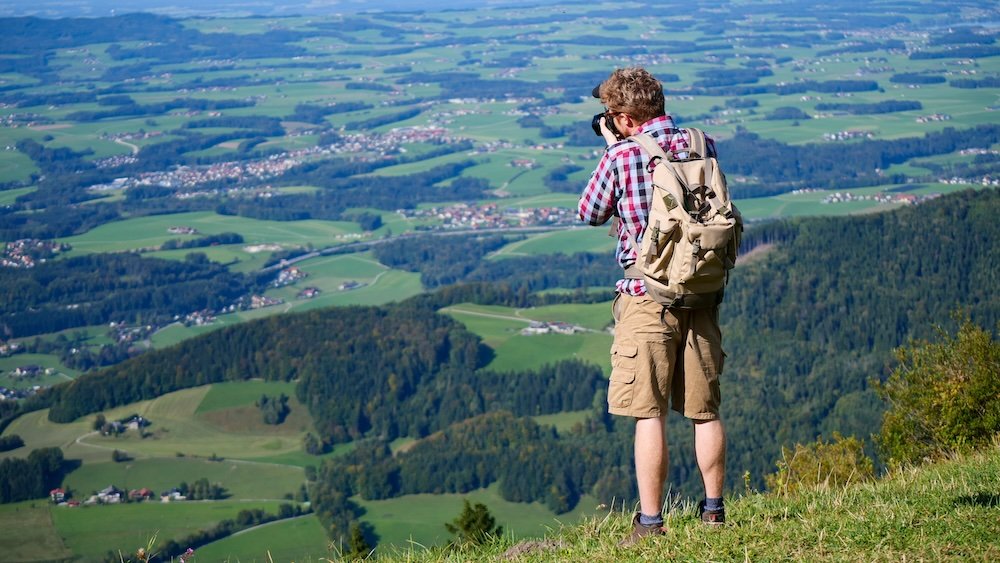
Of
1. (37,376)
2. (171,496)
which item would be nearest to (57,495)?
(171,496)

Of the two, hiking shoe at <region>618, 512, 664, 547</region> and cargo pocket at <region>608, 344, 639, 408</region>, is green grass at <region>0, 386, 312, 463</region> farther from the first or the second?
cargo pocket at <region>608, 344, 639, 408</region>

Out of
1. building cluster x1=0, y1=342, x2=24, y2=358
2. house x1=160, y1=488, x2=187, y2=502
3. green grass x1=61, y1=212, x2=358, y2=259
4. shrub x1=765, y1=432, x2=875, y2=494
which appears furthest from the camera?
green grass x1=61, y1=212, x2=358, y2=259

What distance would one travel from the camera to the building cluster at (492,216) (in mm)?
107562

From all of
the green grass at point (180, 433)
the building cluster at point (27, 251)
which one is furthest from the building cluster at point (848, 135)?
the green grass at point (180, 433)

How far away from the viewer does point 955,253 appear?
7200 centimetres

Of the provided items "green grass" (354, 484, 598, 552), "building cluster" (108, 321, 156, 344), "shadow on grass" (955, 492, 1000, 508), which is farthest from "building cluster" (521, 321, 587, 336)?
"shadow on grass" (955, 492, 1000, 508)

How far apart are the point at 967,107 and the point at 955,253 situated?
261 ft

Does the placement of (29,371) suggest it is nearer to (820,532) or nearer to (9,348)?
(9,348)

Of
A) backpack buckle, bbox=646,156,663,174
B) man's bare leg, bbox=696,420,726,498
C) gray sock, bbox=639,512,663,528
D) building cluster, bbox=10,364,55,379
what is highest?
backpack buckle, bbox=646,156,663,174

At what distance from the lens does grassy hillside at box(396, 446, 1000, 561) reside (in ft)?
20.2

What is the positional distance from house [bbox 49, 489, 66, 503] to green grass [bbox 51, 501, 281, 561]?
0.55 meters

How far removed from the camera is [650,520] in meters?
6.88

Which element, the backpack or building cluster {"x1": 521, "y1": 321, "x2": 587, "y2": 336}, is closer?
the backpack

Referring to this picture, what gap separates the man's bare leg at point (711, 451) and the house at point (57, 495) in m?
48.2
